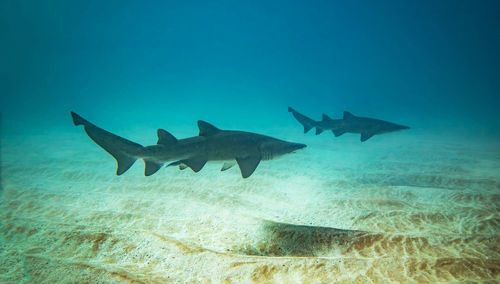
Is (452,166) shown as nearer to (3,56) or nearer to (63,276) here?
(63,276)

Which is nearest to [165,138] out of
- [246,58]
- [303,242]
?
[303,242]

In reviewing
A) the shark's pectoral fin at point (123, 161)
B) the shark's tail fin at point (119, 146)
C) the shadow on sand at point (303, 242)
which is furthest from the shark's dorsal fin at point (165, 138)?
the shadow on sand at point (303, 242)

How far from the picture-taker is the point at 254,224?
4.52 m

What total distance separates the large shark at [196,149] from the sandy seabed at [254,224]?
1.38 metres

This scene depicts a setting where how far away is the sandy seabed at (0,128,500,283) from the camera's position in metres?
2.50

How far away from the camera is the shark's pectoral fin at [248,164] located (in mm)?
5449

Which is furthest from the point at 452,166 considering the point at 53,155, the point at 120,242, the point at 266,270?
the point at 53,155

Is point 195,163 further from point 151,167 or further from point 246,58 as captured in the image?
point 246,58

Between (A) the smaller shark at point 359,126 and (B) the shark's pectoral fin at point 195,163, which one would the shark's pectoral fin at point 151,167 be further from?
(A) the smaller shark at point 359,126

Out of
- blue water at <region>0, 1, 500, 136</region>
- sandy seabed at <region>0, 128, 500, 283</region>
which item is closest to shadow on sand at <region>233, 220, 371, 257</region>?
sandy seabed at <region>0, 128, 500, 283</region>

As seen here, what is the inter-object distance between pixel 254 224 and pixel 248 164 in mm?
1601

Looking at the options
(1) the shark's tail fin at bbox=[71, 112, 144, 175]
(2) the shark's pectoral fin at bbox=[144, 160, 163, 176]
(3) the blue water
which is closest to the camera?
(1) the shark's tail fin at bbox=[71, 112, 144, 175]

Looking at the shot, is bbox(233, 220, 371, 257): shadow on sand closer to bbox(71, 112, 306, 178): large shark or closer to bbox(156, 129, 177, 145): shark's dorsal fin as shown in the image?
bbox(71, 112, 306, 178): large shark

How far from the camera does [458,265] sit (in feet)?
7.75
